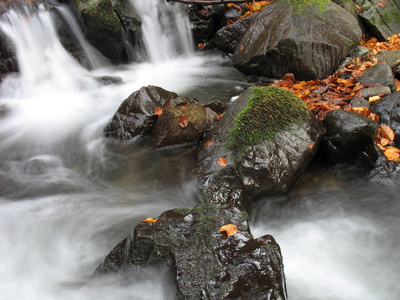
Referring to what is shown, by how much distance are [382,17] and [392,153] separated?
4.76 m

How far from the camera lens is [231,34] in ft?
25.5

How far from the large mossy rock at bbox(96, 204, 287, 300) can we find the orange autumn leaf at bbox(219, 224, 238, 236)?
0.10ft

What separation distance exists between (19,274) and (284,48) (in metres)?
5.36

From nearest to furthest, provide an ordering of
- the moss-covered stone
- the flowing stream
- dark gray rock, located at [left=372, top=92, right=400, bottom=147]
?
the flowing stream → the moss-covered stone → dark gray rock, located at [left=372, top=92, right=400, bottom=147]

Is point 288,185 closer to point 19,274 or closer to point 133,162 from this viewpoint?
point 133,162

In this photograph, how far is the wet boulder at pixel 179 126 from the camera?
A: 15.1 feet

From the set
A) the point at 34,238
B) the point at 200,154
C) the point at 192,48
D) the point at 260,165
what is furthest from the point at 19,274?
the point at 192,48

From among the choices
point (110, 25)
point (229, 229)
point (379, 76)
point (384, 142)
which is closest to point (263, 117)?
point (384, 142)

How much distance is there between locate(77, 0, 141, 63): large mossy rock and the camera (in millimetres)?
6922

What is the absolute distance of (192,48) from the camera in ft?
29.4

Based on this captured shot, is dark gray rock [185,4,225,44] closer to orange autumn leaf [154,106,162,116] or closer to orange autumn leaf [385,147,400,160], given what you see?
orange autumn leaf [154,106,162,116]

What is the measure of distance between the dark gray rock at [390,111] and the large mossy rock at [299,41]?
5.33 ft

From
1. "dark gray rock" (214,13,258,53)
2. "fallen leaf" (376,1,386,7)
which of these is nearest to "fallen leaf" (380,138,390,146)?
"dark gray rock" (214,13,258,53)

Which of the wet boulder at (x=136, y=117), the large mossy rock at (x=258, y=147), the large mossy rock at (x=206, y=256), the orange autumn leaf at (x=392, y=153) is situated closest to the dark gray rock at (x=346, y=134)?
the large mossy rock at (x=258, y=147)
